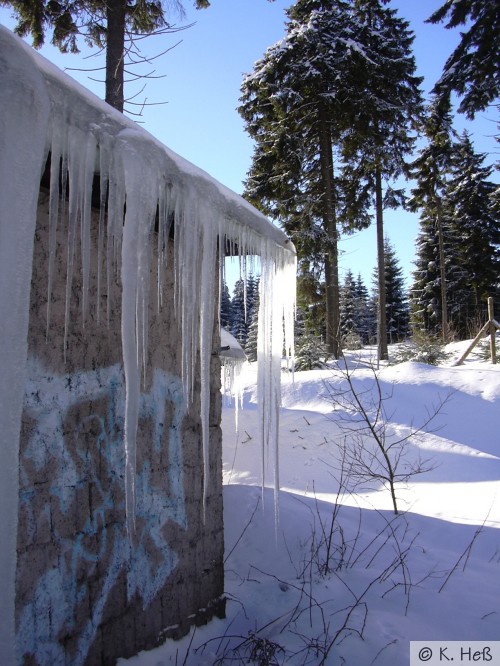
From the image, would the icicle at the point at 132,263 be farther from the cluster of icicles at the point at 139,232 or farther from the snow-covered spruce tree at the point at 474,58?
the snow-covered spruce tree at the point at 474,58

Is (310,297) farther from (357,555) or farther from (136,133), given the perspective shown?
(136,133)

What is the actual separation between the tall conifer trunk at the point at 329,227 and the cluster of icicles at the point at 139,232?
8717mm

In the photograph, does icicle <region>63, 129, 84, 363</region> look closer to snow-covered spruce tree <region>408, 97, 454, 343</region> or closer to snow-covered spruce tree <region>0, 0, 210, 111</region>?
snow-covered spruce tree <region>0, 0, 210, 111</region>

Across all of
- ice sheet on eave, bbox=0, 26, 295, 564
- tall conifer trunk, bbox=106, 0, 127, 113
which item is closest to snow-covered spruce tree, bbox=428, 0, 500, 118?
tall conifer trunk, bbox=106, 0, 127, 113

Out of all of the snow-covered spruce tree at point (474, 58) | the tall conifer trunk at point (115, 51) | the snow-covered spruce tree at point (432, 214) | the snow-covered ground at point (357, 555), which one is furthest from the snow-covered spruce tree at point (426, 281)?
the tall conifer trunk at point (115, 51)

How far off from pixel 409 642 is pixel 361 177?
13.6 m

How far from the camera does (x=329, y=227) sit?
1184 cm

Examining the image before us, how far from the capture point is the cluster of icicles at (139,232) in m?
1.72

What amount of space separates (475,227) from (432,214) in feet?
15.8

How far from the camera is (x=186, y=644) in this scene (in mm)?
2461

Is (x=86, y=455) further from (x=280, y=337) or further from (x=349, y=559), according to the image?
(x=349, y=559)

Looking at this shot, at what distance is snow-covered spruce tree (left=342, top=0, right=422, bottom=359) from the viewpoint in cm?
1103

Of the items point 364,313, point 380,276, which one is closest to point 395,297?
point 364,313

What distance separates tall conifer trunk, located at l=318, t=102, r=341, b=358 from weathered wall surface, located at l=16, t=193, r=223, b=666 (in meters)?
9.35
